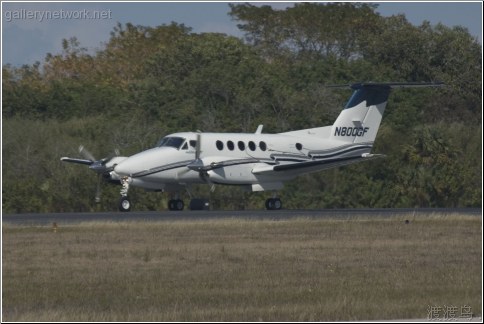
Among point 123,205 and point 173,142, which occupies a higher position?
point 173,142

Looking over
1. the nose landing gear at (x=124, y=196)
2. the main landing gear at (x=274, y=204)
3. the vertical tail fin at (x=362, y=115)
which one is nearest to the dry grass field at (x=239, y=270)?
the nose landing gear at (x=124, y=196)

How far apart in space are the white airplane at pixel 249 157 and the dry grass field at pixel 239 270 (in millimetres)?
7073

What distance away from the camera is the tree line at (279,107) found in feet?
144

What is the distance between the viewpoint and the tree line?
4394 cm

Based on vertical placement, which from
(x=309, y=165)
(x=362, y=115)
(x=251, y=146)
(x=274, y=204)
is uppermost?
(x=362, y=115)

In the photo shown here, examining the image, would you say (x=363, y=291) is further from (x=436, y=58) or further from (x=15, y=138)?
(x=436, y=58)

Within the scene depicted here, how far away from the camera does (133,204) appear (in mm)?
42281

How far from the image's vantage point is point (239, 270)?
21.4 metres

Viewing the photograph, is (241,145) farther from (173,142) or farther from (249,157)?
(173,142)

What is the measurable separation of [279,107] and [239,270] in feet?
109

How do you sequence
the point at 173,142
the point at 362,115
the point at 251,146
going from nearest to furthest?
the point at 173,142 → the point at 251,146 → the point at 362,115

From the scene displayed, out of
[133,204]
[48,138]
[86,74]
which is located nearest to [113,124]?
[48,138]

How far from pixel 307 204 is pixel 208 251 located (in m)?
19.7

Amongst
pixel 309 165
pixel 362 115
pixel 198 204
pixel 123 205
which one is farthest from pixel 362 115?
pixel 123 205
